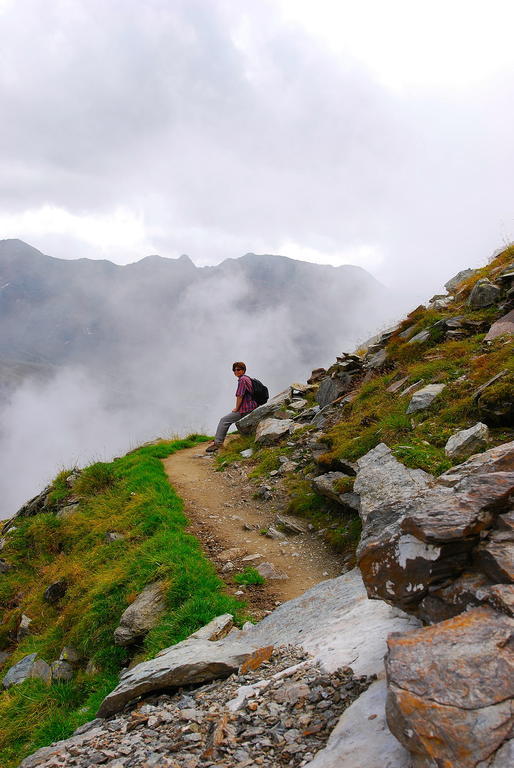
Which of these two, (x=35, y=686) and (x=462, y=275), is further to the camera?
(x=462, y=275)

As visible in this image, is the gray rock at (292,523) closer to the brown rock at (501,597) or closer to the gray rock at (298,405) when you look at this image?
the brown rock at (501,597)

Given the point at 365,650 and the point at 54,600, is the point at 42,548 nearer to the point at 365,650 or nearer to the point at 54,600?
the point at 54,600

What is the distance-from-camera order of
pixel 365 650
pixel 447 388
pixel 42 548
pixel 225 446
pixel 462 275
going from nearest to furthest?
pixel 365 650 < pixel 447 388 < pixel 42 548 < pixel 225 446 < pixel 462 275

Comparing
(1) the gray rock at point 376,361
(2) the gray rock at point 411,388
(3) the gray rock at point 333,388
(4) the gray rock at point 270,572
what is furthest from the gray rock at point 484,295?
(4) the gray rock at point 270,572

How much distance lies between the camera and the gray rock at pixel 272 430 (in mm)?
17750

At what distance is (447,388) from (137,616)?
28.5 ft

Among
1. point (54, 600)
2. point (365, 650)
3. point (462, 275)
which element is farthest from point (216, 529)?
point (462, 275)

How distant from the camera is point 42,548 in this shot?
15242 mm

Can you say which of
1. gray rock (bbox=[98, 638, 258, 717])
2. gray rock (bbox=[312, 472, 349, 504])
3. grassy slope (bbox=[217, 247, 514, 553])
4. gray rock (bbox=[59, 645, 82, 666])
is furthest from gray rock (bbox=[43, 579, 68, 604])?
gray rock (bbox=[312, 472, 349, 504])

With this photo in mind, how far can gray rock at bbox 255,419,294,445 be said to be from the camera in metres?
17.8

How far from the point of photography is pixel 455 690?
8.85 ft

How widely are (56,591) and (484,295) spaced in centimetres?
1653

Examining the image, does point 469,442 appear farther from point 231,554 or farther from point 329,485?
point 231,554

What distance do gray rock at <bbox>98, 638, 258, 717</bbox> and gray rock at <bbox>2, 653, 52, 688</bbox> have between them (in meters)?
4.54
